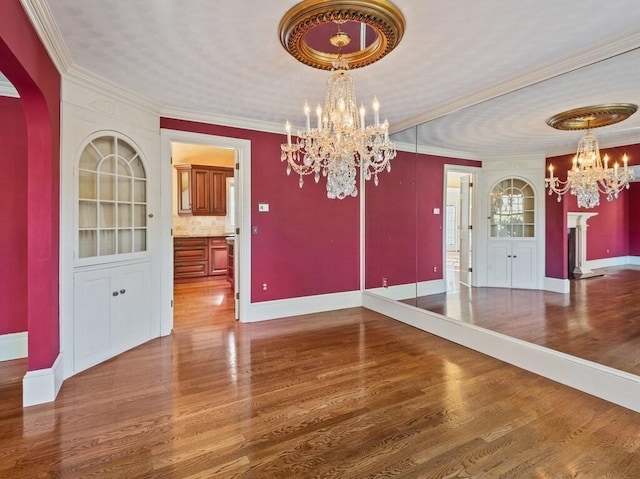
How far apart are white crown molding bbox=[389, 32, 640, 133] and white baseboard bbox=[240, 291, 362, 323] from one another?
106 inches

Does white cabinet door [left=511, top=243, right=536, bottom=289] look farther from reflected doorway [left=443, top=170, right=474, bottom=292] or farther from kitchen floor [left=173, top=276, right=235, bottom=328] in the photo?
kitchen floor [left=173, top=276, right=235, bottom=328]

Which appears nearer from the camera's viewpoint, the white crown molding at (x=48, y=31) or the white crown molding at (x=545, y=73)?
the white crown molding at (x=48, y=31)

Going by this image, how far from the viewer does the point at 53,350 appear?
8.22ft

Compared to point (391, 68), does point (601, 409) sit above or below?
below

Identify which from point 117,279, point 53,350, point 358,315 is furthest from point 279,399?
point 358,315

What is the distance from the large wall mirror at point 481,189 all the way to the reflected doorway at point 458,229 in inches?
0.5

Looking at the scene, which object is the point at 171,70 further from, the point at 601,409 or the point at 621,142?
the point at 601,409

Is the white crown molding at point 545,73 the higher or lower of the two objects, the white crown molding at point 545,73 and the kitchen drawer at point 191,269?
Result: the higher

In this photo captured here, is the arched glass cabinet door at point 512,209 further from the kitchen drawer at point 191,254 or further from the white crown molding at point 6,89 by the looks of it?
the kitchen drawer at point 191,254

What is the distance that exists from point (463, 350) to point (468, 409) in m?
1.14

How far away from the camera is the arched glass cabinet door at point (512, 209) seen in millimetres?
3309

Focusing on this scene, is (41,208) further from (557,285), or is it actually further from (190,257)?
(190,257)

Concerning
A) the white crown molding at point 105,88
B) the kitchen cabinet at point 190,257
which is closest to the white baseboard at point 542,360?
the white crown molding at point 105,88

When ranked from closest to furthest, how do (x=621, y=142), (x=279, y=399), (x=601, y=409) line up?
(x=601, y=409), (x=279, y=399), (x=621, y=142)
